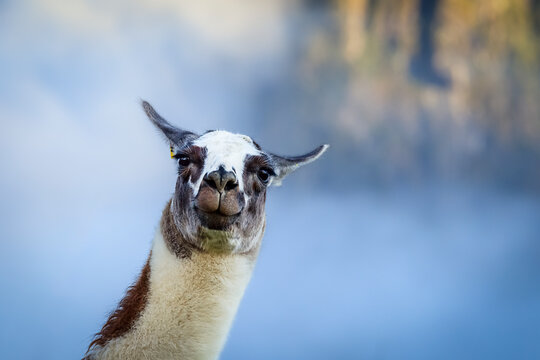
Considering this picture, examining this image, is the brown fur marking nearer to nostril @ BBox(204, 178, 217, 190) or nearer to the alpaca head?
the alpaca head

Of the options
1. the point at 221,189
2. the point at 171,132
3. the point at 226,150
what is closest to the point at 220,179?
the point at 221,189

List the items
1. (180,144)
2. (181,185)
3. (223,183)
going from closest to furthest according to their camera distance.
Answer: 1. (223,183)
2. (181,185)
3. (180,144)

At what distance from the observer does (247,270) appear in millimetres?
3547

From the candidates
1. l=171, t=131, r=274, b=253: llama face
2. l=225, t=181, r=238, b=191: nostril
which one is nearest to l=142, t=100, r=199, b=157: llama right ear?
l=171, t=131, r=274, b=253: llama face

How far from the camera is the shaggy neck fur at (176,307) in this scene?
3178 millimetres

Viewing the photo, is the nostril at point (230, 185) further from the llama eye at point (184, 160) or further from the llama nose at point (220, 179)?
the llama eye at point (184, 160)

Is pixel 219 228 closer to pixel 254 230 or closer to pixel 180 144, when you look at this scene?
pixel 254 230

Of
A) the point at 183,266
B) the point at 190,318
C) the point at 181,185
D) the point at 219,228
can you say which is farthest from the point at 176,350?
the point at 181,185

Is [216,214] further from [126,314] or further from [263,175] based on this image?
[126,314]

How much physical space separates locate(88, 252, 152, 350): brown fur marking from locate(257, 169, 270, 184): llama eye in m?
0.94

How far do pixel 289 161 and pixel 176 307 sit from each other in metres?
1.31

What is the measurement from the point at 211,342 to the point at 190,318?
199 mm

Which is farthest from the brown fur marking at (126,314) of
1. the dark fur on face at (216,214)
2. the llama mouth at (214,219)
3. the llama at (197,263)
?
the llama mouth at (214,219)

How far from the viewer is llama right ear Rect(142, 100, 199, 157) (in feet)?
12.5
